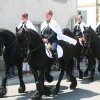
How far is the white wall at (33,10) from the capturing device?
18.5 m

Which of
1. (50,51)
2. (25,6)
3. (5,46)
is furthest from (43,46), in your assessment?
(25,6)

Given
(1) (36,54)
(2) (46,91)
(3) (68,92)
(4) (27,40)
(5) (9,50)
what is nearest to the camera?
(4) (27,40)

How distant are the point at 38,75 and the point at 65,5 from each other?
42.8 feet

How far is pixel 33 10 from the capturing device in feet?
66.9

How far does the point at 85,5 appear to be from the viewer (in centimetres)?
3322

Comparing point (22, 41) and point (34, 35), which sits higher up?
point (34, 35)

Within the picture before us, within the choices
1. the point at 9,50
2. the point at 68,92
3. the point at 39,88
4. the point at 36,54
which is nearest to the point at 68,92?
the point at 68,92

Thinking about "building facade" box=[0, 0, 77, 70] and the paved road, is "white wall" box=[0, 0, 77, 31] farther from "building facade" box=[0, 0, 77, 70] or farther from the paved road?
the paved road

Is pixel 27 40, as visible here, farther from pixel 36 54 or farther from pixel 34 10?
pixel 34 10

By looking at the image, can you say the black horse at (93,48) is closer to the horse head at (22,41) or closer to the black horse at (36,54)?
the black horse at (36,54)

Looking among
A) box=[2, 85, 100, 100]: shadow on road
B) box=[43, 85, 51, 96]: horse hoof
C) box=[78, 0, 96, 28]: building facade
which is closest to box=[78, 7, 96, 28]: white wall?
box=[78, 0, 96, 28]: building facade

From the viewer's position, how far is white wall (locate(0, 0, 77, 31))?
1853 centimetres

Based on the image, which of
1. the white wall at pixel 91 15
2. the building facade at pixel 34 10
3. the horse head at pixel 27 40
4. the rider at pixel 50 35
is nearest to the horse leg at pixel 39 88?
the horse head at pixel 27 40

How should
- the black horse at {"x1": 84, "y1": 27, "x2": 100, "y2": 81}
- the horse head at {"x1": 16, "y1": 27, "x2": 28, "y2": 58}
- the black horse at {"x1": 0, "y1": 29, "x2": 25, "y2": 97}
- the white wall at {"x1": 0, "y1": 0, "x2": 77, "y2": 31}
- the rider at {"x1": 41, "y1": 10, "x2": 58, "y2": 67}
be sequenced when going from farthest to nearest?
the white wall at {"x1": 0, "y1": 0, "x2": 77, "y2": 31}
the black horse at {"x1": 84, "y1": 27, "x2": 100, "y2": 81}
the rider at {"x1": 41, "y1": 10, "x2": 58, "y2": 67}
the black horse at {"x1": 0, "y1": 29, "x2": 25, "y2": 97}
the horse head at {"x1": 16, "y1": 27, "x2": 28, "y2": 58}
